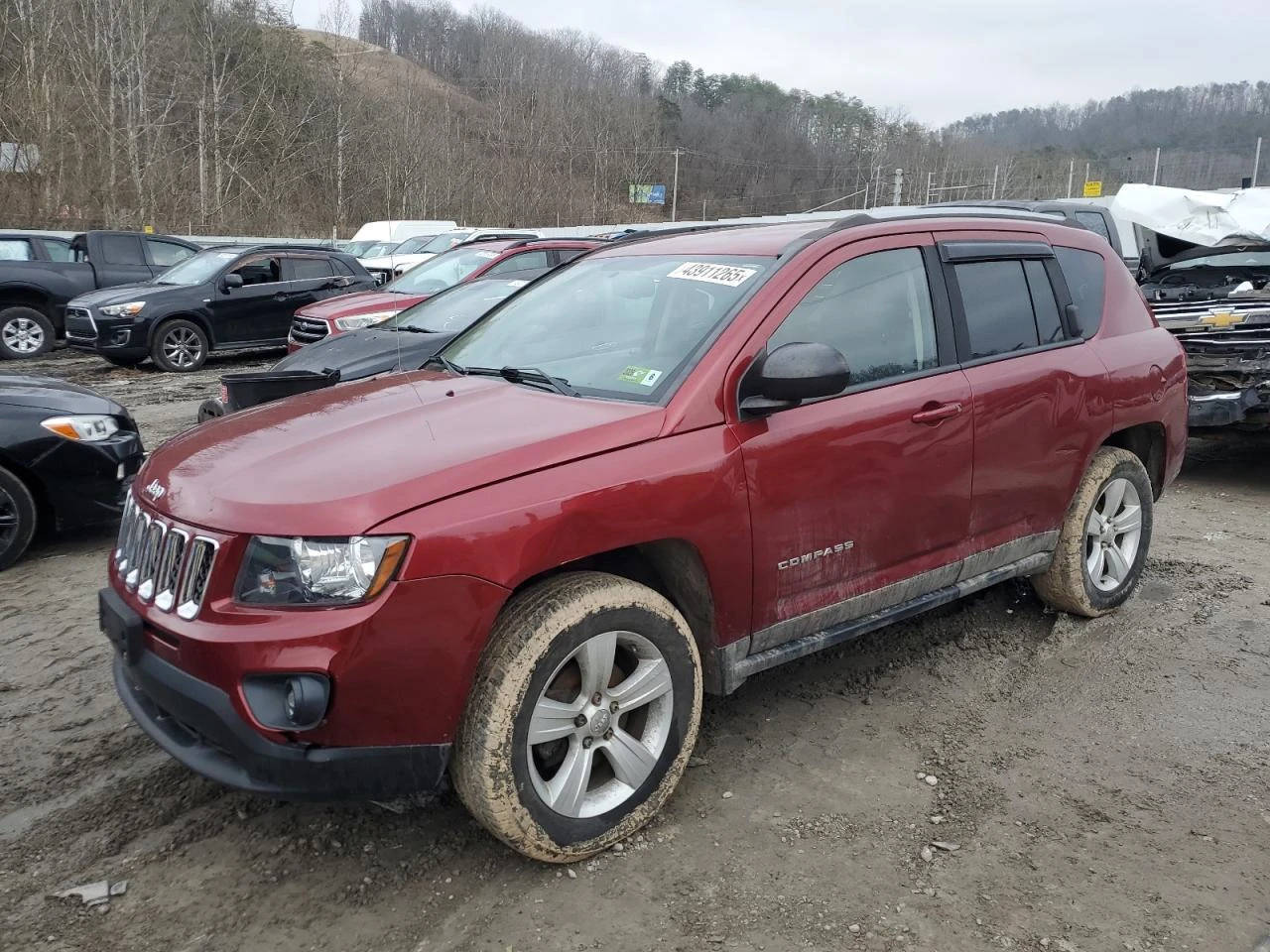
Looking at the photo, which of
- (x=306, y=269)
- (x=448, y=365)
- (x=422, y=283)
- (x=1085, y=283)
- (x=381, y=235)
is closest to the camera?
(x=448, y=365)

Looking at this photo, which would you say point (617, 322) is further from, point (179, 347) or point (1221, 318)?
point (179, 347)

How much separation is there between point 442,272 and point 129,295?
4.50m

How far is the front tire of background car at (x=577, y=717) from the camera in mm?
2547

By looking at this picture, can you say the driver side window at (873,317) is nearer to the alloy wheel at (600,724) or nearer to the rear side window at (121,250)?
the alloy wheel at (600,724)

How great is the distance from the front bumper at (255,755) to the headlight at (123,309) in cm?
1110

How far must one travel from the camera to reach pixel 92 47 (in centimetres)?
3453

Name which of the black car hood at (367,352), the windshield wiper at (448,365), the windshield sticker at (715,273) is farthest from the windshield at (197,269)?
the windshield sticker at (715,273)

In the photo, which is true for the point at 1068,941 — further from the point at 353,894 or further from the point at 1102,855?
the point at 353,894

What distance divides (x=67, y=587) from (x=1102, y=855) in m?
4.91

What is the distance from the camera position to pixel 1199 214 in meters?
9.88

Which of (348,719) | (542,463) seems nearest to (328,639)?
(348,719)

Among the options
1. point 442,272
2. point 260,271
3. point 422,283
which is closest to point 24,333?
point 260,271

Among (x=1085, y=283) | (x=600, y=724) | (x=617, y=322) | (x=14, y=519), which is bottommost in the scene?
(x=14, y=519)

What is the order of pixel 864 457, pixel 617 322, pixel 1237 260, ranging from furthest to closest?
pixel 1237 260
pixel 617 322
pixel 864 457
